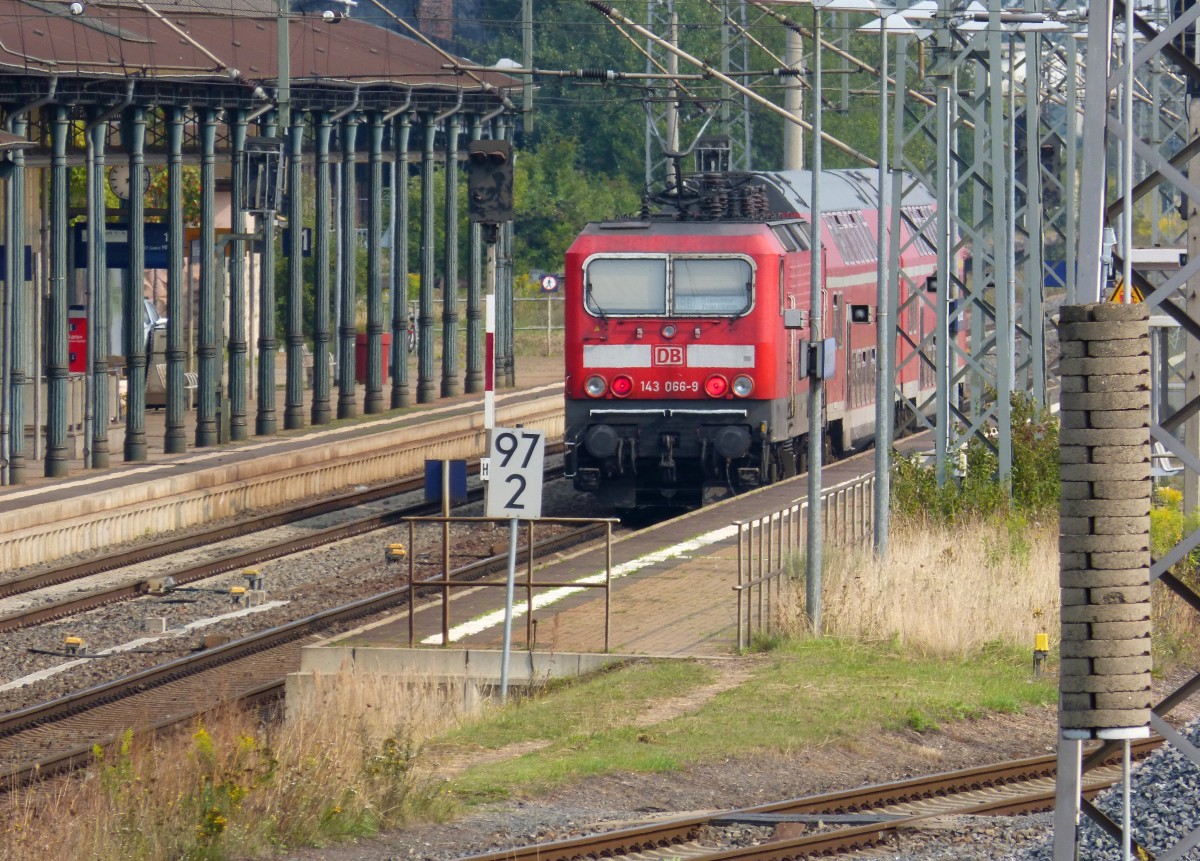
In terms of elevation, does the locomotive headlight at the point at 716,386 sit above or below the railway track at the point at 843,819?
above

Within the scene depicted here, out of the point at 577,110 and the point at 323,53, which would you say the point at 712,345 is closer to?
the point at 323,53

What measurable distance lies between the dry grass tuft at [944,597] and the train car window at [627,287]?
20.1 ft

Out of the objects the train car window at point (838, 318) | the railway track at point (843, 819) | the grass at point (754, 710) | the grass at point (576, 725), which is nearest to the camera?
the railway track at point (843, 819)

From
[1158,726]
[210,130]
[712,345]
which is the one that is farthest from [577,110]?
[1158,726]

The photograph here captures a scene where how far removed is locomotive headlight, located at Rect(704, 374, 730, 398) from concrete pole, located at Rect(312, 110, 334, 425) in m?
11.9

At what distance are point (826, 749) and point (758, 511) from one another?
35.1ft

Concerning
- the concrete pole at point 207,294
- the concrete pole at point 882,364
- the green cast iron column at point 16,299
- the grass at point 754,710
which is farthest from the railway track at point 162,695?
the concrete pole at point 207,294

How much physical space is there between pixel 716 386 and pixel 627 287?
152 centimetres

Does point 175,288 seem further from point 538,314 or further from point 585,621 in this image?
point 538,314

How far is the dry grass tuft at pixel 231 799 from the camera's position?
10.3 meters

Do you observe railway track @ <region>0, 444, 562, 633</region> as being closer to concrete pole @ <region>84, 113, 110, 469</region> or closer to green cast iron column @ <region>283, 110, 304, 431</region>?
concrete pole @ <region>84, 113, 110, 469</region>

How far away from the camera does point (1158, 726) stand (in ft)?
20.8

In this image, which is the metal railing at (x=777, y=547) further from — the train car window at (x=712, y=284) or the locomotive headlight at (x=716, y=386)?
the train car window at (x=712, y=284)

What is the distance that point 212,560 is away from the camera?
75.0 feet
